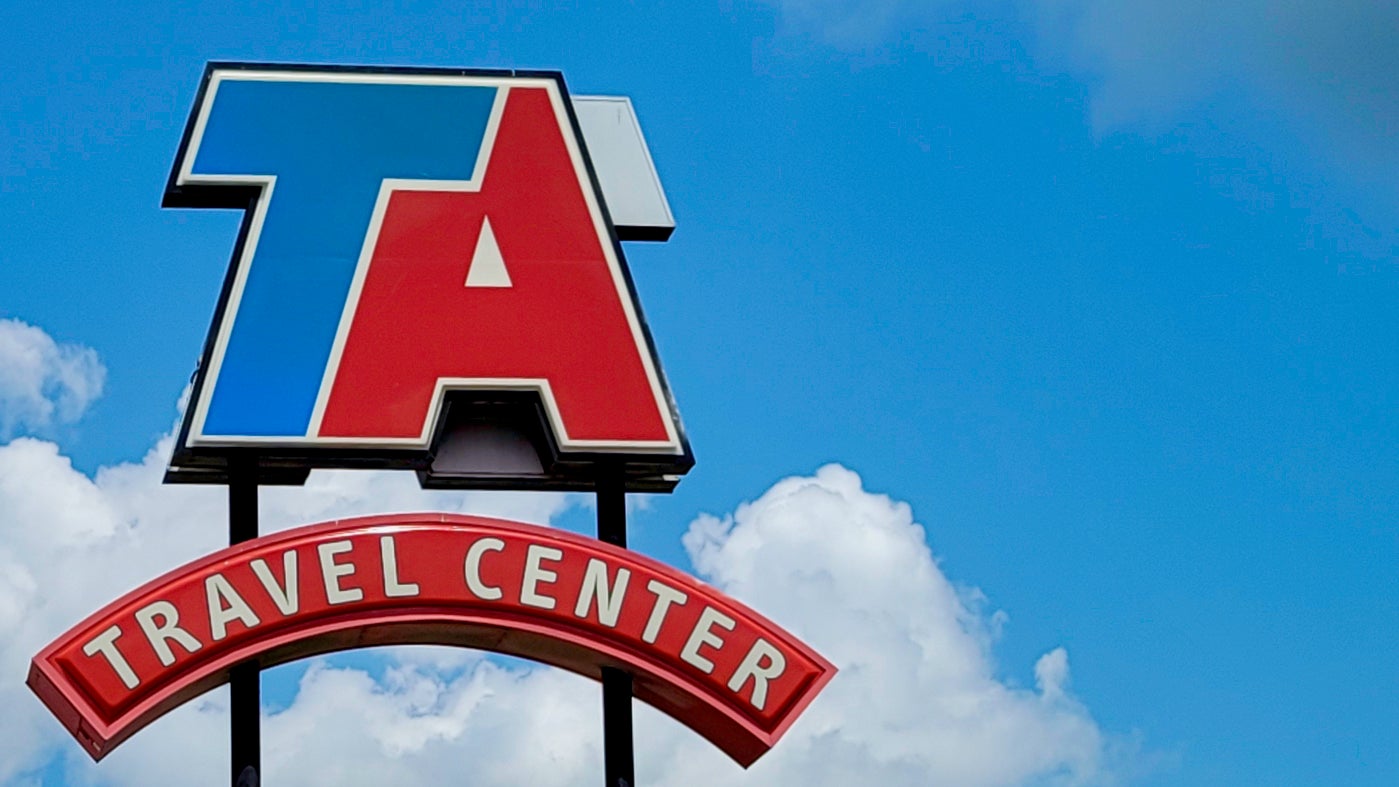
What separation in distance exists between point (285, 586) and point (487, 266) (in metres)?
2.55

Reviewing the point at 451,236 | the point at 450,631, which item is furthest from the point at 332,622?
the point at 451,236

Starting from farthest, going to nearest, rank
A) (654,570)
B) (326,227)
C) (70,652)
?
(326,227) < (654,570) < (70,652)

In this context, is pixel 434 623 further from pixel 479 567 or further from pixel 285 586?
pixel 285 586

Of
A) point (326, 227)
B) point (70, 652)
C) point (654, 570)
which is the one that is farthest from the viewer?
point (326, 227)

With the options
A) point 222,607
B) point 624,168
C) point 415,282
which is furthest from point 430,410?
point 624,168

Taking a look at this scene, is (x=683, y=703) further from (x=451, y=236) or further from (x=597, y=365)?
(x=451, y=236)

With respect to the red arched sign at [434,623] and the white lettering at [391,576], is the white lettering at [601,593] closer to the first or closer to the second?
the red arched sign at [434,623]

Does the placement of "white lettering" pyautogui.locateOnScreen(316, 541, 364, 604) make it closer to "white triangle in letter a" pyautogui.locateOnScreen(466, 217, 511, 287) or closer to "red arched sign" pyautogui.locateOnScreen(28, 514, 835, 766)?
"red arched sign" pyautogui.locateOnScreen(28, 514, 835, 766)

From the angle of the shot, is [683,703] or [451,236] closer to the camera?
[683,703]

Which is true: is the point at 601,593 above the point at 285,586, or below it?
above

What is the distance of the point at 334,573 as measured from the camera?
1270 cm

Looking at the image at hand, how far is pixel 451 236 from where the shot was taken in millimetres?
14125

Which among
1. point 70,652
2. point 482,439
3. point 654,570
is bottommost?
point 70,652

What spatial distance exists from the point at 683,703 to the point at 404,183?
3742 millimetres
